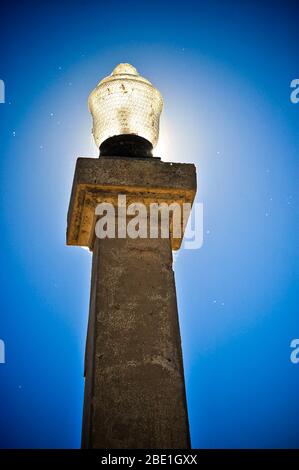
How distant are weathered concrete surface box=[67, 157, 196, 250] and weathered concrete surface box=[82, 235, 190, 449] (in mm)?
302

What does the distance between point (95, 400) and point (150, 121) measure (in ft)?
6.90

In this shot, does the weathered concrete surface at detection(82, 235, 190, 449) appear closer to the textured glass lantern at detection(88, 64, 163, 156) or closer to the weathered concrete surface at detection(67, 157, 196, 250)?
the weathered concrete surface at detection(67, 157, 196, 250)

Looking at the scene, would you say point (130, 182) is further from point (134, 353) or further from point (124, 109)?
point (134, 353)

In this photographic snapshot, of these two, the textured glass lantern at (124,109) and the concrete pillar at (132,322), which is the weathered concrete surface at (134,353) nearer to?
the concrete pillar at (132,322)

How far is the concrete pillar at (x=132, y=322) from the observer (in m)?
2.00

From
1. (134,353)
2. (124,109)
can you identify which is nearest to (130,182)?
(124,109)

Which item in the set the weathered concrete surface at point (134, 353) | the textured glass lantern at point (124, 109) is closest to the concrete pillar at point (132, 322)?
the weathered concrete surface at point (134, 353)

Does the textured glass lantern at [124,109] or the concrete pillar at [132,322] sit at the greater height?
the textured glass lantern at [124,109]

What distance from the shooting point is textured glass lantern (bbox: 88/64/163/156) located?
3160 mm

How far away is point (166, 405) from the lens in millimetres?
2062

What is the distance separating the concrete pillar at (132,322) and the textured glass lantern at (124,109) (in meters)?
0.56

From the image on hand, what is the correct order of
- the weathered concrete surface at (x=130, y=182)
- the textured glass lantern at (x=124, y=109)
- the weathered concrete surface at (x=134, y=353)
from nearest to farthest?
the weathered concrete surface at (x=134, y=353) → the weathered concrete surface at (x=130, y=182) → the textured glass lantern at (x=124, y=109)
